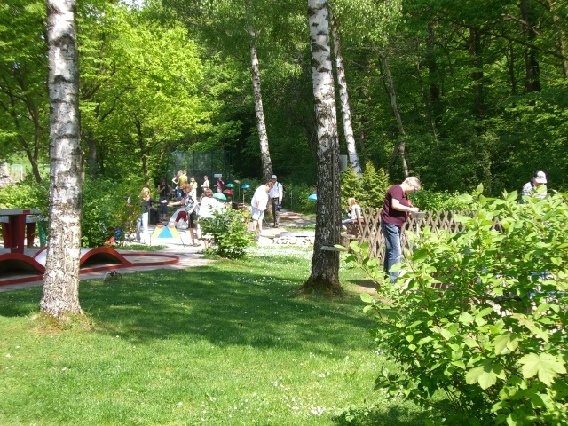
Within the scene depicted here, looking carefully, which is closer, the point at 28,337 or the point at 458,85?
the point at 28,337

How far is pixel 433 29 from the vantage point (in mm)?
34281

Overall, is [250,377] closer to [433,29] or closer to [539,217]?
[539,217]

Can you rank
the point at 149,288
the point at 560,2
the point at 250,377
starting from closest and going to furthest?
1. the point at 250,377
2. the point at 149,288
3. the point at 560,2

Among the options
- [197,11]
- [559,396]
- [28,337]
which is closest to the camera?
[559,396]

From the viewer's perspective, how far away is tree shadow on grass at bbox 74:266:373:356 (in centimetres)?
815

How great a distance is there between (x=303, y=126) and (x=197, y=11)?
12.1 meters

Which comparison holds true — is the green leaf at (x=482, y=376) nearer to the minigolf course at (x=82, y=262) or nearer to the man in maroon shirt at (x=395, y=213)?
the man in maroon shirt at (x=395, y=213)

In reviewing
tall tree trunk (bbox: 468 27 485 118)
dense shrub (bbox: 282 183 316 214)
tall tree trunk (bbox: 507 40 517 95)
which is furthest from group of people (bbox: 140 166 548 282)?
tall tree trunk (bbox: 507 40 517 95)

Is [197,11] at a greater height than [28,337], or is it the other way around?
[197,11]

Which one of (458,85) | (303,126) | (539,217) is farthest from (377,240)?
(303,126)

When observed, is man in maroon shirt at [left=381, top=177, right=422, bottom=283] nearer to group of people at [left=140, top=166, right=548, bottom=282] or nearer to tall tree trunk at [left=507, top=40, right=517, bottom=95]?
group of people at [left=140, top=166, right=548, bottom=282]

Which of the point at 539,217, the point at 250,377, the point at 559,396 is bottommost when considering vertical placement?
the point at 250,377

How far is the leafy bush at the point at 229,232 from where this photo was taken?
16.3 metres

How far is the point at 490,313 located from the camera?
3.62m
